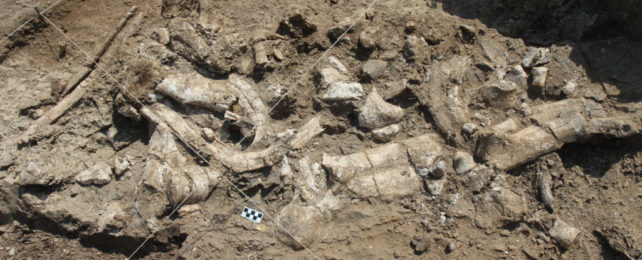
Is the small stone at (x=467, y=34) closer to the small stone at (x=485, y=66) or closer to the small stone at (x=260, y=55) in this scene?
the small stone at (x=485, y=66)

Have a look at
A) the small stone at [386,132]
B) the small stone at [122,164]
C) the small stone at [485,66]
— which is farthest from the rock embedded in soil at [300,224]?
the small stone at [485,66]

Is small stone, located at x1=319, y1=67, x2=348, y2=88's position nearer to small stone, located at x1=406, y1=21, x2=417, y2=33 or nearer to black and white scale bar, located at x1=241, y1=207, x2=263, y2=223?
small stone, located at x1=406, y1=21, x2=417, y2=33

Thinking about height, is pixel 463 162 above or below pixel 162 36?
below

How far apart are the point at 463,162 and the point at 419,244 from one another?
0.77 meters

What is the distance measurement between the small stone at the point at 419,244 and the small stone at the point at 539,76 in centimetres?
167

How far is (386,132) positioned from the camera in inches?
139

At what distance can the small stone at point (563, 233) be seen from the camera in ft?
10.1

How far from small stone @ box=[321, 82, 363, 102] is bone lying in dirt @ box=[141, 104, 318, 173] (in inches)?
17.5

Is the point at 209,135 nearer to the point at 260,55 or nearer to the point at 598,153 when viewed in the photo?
the point at 260,55

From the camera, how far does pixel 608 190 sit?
127 inches

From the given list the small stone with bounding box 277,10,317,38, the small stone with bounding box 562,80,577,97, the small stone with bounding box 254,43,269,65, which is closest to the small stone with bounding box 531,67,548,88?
the small stone with bounding box 562,80,577,97

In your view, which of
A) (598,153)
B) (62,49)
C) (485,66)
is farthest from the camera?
(62,49)

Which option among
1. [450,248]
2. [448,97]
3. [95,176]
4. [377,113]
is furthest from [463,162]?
[95,176]

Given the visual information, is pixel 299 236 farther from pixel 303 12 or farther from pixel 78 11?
pixel 78 11
